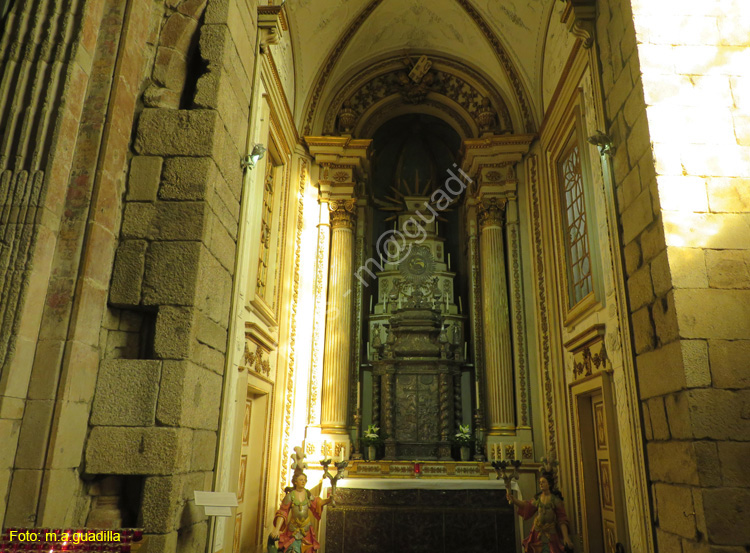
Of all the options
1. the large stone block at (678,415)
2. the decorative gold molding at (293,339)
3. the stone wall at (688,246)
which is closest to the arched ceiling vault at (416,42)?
the decorative gold molding at (293,339)

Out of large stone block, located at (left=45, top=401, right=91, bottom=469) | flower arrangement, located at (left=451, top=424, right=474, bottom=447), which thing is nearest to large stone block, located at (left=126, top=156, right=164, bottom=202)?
large stone block, located at (left=45, top=401, right=91, bottom=469)

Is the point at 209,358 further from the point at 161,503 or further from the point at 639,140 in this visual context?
the point at 639,140

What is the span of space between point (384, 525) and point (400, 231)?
19.3 ft

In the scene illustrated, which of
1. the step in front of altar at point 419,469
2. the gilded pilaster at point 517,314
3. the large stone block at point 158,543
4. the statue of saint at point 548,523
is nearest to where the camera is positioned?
the large stone block at point 158,543

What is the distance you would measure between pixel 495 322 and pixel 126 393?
22.4 feet

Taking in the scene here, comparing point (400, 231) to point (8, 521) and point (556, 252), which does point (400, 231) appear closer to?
point (556, 252)

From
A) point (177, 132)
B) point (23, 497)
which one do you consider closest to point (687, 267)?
point (177, 132)

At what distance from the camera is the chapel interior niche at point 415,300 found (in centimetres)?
973

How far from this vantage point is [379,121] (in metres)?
11.5

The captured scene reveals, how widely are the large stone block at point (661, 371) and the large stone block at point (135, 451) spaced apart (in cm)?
364

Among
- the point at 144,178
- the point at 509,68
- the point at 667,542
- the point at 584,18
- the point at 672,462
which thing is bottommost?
the point at 667,542

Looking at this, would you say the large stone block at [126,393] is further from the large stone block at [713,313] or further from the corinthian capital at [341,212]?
the corinthian capital at [341,212]

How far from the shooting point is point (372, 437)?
927 cm

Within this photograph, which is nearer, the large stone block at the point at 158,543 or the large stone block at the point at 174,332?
the large stone block at the point at 158,543
